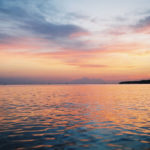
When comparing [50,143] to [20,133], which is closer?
[50,143]

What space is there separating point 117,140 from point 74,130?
182 inches

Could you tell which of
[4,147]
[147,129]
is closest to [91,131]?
[147,129]

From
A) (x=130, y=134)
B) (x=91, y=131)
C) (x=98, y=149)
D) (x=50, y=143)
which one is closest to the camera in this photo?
(x=98, y=149)

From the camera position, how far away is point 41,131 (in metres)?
16.2

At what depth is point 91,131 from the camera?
16188 millimetres

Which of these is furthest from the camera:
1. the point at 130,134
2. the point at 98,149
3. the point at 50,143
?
the point at 130,134

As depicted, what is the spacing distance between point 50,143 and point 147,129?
9918 millimetres

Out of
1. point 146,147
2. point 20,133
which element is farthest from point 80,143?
point 20,133

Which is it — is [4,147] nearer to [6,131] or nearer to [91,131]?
[6,131]

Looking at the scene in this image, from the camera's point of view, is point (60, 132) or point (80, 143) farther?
point (60, 132)

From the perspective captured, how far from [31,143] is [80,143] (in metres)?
3.75

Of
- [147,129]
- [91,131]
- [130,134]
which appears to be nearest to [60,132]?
[91,131]

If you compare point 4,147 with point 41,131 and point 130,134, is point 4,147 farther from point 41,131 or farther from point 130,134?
point 130,134

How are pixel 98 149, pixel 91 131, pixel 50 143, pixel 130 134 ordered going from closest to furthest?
pixel 98 149 < pixel 50 143 < pixel 130 134 < pixel 91 131
